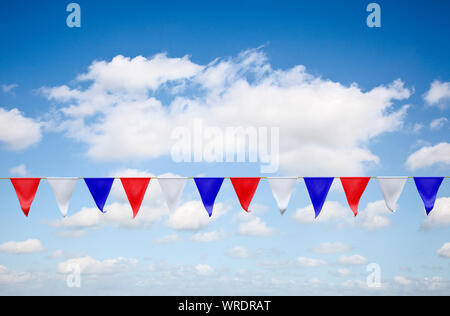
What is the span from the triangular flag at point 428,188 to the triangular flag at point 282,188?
9.21 ft

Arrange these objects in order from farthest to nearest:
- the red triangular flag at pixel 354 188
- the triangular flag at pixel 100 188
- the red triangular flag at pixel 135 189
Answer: the red triangular flag at pixel 354 188
the red triangular flag at pixel 135 189
the triangular flag at pixel 100 188

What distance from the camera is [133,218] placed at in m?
8.61

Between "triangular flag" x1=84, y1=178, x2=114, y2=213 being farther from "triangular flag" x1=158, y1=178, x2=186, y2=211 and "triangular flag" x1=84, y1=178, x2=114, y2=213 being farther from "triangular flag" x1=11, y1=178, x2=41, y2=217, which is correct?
"triangular flag" x1=11, y1=178, x2=41, y2=217

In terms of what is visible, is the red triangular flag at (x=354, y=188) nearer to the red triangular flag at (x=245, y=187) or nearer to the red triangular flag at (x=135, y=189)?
Answer: the red triangular flag at (x=245, y=187)

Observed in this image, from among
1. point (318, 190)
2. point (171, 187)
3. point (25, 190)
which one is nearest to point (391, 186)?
point (318, 190)

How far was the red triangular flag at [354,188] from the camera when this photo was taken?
352 inches

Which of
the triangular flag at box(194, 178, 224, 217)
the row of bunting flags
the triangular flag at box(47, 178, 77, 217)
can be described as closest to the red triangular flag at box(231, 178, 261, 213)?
the row of bunting flags

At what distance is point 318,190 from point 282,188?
2.56ft

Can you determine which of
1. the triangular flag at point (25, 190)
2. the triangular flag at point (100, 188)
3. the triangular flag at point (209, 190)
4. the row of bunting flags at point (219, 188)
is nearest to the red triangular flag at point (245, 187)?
the row of bunting flags at point (219, 188)
